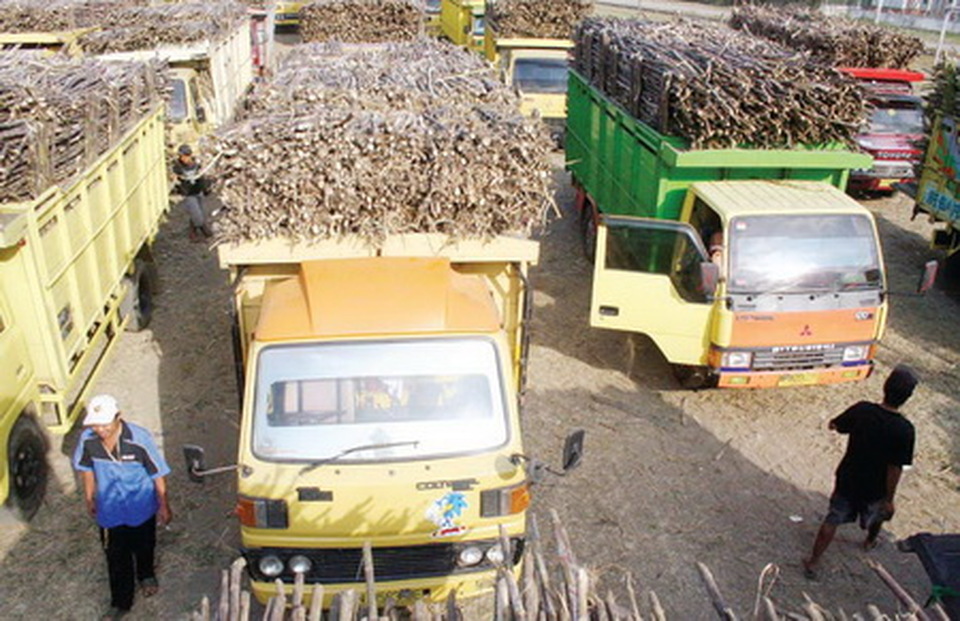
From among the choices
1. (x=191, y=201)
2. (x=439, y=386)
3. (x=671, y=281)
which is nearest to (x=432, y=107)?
(x=671, y=281)

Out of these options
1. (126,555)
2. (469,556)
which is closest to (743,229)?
(469,556)

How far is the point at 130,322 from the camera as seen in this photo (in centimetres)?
946

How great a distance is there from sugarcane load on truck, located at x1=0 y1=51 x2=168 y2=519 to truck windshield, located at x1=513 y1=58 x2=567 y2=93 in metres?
9.71

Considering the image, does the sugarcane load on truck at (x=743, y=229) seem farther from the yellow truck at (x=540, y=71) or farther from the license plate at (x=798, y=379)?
the yellow truck at (x=540, y=71)

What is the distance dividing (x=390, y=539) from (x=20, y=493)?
3277 millimetres

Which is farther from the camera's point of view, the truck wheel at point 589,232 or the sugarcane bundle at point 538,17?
the sugarcane bundle at point 538,17

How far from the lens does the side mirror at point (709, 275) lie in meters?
7.31

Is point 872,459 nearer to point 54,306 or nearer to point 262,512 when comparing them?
point 262,512

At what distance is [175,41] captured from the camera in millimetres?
14758

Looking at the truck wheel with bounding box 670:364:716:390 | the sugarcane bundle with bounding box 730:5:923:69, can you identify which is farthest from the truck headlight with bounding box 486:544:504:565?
the sugarcane bundle with bounding box 730:5:923:69

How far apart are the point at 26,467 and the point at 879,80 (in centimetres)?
1534

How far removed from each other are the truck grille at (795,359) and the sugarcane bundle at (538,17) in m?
12.8

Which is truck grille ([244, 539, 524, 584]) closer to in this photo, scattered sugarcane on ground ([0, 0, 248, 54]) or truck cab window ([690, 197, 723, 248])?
truck cab window ([690, 197, 723, 248])

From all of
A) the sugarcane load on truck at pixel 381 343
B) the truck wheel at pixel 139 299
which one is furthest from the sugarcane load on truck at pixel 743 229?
the truck wheel at pixel 139 299
